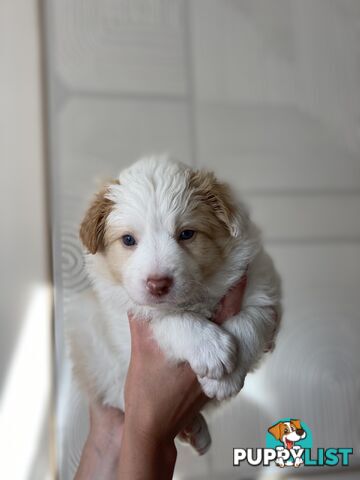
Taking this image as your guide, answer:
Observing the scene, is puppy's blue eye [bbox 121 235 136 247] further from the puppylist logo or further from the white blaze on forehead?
the puppylist logo

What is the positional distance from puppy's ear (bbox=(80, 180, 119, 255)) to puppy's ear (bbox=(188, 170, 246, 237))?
0.25 meters

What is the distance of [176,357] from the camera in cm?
136

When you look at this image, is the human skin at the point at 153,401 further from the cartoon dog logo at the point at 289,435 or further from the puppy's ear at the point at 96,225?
the cartoon dog logo at the point at 289,435

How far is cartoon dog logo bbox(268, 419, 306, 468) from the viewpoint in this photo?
2061 mm

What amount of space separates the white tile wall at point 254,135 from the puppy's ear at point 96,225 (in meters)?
0.65

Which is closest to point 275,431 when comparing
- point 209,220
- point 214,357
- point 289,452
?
point 289,452

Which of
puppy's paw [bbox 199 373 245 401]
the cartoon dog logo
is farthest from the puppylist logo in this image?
puppy's paw [bbox 199 373 245 401]

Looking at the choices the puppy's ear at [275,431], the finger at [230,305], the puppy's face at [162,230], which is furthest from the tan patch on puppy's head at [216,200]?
the puppy's ear at [275,431]

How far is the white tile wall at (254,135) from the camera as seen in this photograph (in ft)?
6.98

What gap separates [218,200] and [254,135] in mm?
1146

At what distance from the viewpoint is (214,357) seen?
1.25m

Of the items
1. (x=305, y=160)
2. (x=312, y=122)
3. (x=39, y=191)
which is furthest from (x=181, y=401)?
(x=312, y=122)

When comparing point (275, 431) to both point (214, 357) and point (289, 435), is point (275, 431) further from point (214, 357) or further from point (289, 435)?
point (214, 357)

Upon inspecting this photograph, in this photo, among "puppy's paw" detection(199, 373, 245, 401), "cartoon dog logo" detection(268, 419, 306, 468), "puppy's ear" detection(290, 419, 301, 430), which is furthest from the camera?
"puppy's ear" detection(290, 419, 301, 430)
